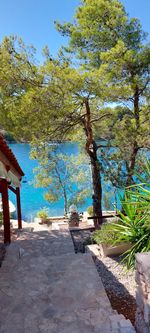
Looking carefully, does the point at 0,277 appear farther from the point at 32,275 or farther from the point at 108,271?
the point at 108,271

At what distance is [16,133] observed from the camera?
8.37 metres

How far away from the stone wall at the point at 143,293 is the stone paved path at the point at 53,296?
233mm

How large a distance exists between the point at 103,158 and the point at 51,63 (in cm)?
353

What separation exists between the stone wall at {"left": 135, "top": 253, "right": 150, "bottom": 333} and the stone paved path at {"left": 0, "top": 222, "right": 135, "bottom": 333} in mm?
233

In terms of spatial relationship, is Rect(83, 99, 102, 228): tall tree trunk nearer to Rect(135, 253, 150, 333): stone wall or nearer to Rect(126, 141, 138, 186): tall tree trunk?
Rect(126, 141, 138, 186): tall tree trunk

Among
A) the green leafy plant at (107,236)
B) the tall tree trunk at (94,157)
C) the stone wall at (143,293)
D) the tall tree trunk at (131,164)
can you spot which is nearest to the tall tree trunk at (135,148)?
the tall tree trunk at (131,164)

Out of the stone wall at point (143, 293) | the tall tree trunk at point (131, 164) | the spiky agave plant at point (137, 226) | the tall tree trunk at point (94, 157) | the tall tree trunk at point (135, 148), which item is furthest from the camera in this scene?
the tall tree trunk at point (94, 157)

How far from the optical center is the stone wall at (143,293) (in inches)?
108

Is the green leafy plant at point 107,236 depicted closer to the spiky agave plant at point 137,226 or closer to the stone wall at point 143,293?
the spiky agave plant at point 137,226

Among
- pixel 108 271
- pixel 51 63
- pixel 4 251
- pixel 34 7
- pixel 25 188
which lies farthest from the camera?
pixel 25 188

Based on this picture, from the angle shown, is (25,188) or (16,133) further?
(25,188)

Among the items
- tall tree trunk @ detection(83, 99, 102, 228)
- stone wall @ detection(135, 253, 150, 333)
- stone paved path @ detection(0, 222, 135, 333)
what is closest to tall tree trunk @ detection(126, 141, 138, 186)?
tall tree trunk @ detection(83, 99, 102, 228)

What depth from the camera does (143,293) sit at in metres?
2.88

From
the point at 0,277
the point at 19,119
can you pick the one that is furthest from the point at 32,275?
the point at 19,119
